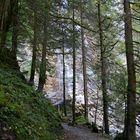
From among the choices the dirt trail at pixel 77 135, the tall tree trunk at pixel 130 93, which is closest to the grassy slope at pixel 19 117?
the dirt trail at pixel 77 135

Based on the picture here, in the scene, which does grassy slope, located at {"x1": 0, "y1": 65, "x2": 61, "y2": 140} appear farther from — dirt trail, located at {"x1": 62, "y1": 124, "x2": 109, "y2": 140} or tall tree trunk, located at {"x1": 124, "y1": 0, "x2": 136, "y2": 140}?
tall tree trunk, located at {"x1": 124, "y1": 0, "x2": 136, "y2": 140}

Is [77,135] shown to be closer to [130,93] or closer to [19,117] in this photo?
[130,93]

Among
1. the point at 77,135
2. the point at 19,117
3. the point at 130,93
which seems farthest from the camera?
the point at 77,135

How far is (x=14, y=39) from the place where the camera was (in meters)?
13.3

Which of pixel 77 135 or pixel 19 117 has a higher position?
pixel 19 117

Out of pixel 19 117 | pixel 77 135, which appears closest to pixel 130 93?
pixel 77 135

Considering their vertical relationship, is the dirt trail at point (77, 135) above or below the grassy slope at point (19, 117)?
below

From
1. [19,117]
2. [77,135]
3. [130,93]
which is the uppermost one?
[130,93]

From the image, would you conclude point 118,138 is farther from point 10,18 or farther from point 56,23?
point 10,18

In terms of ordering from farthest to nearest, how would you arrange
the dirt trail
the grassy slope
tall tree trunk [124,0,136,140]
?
tall tree trunk [124,0,136,140]
the dirt trail
the grassy slope

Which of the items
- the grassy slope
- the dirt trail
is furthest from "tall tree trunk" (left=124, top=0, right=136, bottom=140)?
the grassy slope

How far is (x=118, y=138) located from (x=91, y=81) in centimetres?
1347

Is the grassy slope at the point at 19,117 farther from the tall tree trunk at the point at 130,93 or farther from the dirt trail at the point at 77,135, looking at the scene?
the tall tree trunk at the point at 130,93

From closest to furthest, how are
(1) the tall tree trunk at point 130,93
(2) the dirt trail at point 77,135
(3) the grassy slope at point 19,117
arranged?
(3) the grassy slope at point 19,117, (2) the dirt trail at point 77,135, (1) the tall tree trunk at point 130,93
